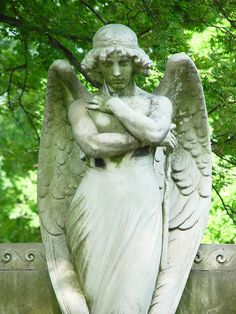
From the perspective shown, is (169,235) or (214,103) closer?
(169,235)

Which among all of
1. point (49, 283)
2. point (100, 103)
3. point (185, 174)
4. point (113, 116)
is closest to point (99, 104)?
point (100, 103)

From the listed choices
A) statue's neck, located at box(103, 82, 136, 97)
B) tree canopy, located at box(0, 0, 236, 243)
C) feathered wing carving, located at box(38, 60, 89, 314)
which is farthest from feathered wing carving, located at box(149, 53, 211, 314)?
tree canopy, located at box(0, 0, 236, 243)

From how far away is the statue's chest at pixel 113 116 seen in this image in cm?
694

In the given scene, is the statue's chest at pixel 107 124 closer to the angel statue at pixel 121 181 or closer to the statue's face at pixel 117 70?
the angel statue at pixel 121 181

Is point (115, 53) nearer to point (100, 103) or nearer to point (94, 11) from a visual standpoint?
point (100, 103)

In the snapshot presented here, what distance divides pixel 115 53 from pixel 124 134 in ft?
1.85

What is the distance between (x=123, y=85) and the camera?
704cm

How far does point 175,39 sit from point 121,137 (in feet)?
10.5

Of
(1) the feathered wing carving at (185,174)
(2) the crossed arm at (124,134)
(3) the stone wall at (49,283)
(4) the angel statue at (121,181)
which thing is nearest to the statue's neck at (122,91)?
(4) the angel statue at (121,181)

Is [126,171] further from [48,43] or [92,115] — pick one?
[48,43]

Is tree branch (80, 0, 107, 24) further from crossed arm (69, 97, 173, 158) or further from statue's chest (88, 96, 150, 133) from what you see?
crossed arm (69, 97, 173, 158)

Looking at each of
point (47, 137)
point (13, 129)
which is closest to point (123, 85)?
point (47, 137)

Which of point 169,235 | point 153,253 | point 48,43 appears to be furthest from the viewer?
point 48,43

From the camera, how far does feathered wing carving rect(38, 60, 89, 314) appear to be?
724cm
